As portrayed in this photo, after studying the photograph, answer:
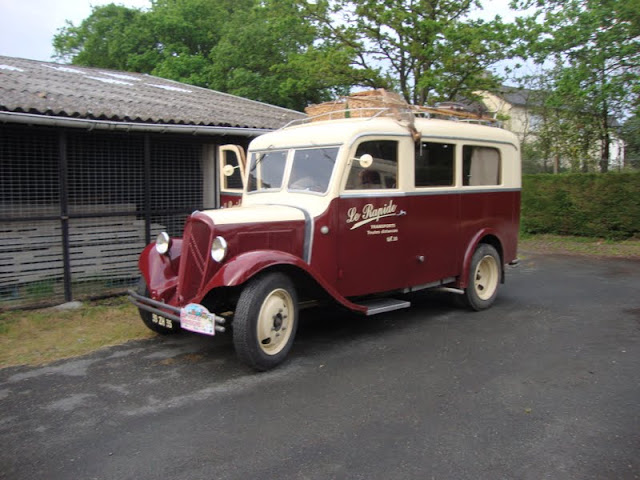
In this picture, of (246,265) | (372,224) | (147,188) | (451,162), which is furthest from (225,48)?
(246,265)

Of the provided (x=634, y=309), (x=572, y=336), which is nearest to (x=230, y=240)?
(x=572, y=336)

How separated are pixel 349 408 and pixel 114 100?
6246 millimetres

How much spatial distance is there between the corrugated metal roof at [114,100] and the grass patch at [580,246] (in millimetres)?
6929

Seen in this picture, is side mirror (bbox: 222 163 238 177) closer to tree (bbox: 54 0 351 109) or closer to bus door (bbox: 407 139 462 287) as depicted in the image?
bus door (bbox: 407 139 462 287)

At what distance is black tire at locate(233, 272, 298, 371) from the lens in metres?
4.40

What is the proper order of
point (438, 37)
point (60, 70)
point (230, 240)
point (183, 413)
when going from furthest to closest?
point (438, 37)
point (60, 70)
point (230, 240)
point (183, 413)

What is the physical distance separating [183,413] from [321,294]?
1823mm

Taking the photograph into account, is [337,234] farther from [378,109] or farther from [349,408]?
[349,408]

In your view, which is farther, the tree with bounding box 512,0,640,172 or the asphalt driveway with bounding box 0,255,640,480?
the tree with bounding box 512,0,640,172

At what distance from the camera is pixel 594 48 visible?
12.8 metres

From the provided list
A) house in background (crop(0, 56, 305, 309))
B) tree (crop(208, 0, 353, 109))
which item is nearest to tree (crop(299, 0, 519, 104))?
tree (crop(208, 0, 353, 109))

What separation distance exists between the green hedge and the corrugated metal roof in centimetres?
720

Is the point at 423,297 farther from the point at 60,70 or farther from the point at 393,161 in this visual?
the point at 60,70

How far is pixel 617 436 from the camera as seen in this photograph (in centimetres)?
346
